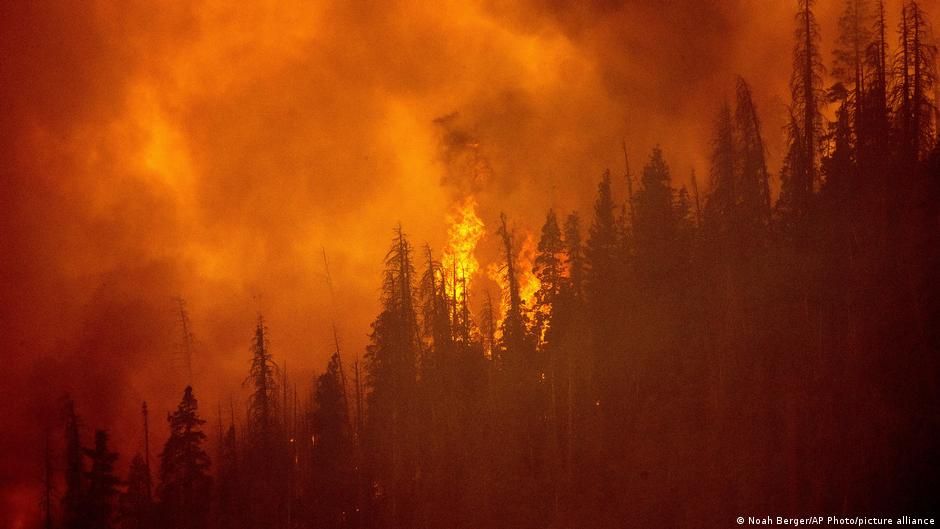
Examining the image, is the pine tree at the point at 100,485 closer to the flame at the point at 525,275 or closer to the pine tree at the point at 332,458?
the pine tree at the point at 332,458

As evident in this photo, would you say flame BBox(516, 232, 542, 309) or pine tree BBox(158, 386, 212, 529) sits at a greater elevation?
flame BBox(516, 232, 542, 309)

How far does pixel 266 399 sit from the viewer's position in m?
60.7

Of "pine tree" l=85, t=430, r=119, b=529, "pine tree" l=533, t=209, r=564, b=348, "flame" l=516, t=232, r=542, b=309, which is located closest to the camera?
"pine tree" l=85, t=430, r=119, b=529

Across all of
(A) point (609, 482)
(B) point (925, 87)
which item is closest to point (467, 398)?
(A) point (609, 482)

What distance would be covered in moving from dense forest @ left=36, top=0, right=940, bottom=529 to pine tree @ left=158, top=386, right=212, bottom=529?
0.54 ft

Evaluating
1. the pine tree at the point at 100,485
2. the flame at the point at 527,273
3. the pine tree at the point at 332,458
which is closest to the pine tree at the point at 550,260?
the flame at the point at 527,273

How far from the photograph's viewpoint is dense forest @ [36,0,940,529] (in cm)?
3606

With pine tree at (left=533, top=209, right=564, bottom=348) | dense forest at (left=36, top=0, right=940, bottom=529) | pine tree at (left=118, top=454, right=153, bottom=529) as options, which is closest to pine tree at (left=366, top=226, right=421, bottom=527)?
dense forest at (left=36, top=0, right=940, bottom=529)

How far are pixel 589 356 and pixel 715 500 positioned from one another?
18.8m

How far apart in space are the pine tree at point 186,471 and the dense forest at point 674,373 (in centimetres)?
16

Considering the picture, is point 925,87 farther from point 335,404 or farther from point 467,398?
point 335,404

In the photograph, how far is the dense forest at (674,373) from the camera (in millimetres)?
36062

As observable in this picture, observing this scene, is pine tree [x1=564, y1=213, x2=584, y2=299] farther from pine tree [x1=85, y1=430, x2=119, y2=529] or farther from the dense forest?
pine tree [x1=85, y1=430, x2=119, y2=529]

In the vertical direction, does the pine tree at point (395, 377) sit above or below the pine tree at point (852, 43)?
below
